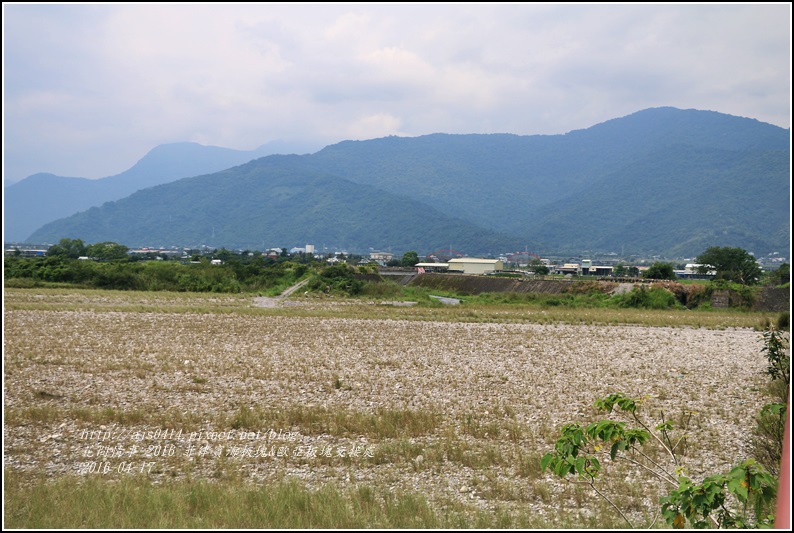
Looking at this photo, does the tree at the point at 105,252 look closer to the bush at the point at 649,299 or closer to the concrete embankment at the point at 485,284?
the concrete embankment at the point at 485,284

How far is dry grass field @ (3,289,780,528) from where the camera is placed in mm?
7137

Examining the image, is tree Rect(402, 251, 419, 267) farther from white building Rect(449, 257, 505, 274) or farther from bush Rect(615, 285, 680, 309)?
bush Rect(615, 285, 680, 309)

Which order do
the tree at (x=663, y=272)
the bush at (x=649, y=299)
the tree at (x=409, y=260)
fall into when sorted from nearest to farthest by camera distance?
the bush at (x=649, y=299), the tree at (x=663, y=272), the tree at (x=409, y=260)

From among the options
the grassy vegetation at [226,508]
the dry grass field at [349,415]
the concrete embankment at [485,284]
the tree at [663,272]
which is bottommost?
the dry grass field at [349,415]

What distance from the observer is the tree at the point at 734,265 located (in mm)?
55562

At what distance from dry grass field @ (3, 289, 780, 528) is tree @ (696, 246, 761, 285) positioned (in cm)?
3583

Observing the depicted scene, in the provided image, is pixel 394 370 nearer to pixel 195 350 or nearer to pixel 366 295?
pixel 195 350

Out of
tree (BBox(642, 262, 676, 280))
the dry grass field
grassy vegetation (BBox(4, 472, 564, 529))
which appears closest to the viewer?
grassy vegetation (BBox(4, 472, 564, 529))

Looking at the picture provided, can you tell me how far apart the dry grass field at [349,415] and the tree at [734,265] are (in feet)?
118

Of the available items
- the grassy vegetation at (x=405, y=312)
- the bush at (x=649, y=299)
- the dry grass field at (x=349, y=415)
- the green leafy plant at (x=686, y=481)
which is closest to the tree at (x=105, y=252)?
the grassy vegetation at (x=405, y=312)

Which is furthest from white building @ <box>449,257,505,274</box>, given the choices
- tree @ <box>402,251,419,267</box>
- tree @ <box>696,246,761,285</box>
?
tree @ <box>696,246,761,285</box>

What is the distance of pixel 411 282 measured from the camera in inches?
3231

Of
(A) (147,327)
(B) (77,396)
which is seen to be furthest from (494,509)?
(A) (147,327)

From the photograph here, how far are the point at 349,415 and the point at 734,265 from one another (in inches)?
2327
